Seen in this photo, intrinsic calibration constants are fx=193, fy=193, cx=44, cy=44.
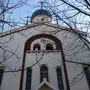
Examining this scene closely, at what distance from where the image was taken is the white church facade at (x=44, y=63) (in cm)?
1288

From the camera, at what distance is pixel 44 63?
14.5 meters

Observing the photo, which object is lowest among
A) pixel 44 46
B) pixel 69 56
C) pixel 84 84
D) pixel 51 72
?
pixel 84 84

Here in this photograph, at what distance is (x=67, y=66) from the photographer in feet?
46.4

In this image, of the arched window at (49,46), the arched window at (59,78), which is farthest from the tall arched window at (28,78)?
the arched window at (49,46)

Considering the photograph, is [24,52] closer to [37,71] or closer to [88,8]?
[37,71]

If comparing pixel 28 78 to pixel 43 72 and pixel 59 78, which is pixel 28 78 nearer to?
pixel 43 72

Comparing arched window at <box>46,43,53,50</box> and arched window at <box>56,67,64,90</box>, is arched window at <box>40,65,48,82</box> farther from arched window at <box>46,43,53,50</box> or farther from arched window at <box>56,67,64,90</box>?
arched window at <box>46,43,53,50</box>

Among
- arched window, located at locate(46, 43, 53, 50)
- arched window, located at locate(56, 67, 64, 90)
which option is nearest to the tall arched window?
arched window, located at locate(56, 67, 64, 90)

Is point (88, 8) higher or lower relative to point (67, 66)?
lower

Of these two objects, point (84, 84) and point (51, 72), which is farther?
point (51, 72)

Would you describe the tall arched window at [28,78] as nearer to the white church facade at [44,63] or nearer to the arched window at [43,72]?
the white church facade at [44,63]

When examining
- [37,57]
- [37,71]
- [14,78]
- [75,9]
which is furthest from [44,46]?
[75,9]

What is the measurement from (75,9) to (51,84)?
650 centimetres

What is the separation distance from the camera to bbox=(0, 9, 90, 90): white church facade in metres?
12.9
